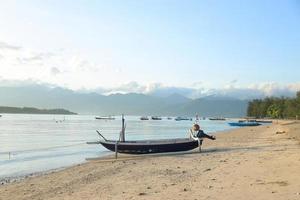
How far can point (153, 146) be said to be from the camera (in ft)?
101

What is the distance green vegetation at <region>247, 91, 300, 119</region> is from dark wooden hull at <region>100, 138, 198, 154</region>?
106323mm

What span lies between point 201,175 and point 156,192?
12.1 feet

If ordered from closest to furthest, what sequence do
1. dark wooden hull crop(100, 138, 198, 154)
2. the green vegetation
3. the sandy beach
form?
the sandy beach
dark wooden hull crop(100, 138, 198, 154)
the green vegetation

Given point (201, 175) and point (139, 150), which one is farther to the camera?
point (139, 150)

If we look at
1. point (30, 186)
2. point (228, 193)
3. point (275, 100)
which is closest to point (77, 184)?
point (30, 186)

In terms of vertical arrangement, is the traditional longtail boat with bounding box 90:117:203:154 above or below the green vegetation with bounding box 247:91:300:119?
below

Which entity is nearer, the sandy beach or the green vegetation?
the sandy beach

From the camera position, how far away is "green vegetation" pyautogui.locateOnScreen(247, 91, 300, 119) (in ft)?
454

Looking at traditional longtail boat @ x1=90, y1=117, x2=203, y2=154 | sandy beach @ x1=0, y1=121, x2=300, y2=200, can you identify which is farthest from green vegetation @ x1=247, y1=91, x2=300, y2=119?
sandy beach @ x1=0, y1=121, x2=300, y2=200

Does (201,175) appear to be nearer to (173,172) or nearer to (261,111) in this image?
(173,172)

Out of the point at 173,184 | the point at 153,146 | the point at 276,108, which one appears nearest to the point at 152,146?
the point at 153,146

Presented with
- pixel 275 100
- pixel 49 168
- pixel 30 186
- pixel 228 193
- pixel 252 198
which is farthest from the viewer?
pixel 275 100

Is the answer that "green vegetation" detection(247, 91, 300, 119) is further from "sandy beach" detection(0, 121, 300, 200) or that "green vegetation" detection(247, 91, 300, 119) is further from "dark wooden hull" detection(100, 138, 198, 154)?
"sandy beach" detection(0, 121, 300, 200)

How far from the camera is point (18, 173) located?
24.0m
